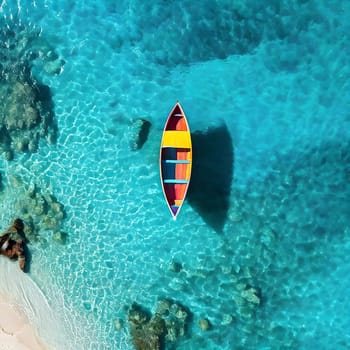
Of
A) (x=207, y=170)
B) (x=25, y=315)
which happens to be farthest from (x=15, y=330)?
(x=207, y=170)

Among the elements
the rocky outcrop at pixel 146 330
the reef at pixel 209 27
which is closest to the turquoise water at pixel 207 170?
the reef at pixel 209 27

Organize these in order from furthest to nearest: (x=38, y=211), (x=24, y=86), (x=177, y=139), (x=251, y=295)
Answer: (x=38, y=211)
(x=24, y=86)
(x=251, y=295)
(x=177, y=139)

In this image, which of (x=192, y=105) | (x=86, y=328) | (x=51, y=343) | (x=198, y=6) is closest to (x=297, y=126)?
(x=192, y=105)

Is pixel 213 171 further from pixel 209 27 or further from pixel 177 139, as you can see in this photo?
pixel 209 27

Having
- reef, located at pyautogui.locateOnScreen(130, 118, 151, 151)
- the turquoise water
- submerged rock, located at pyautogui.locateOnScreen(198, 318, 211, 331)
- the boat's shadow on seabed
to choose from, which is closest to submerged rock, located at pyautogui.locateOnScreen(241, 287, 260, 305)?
the turquoise water

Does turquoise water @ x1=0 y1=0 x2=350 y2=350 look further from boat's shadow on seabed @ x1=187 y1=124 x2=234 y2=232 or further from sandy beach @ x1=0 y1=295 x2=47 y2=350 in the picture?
sandy beach @ x1=0 y1=295 x2=47 y2=350

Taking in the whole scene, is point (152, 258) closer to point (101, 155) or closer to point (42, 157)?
point (101, 155)

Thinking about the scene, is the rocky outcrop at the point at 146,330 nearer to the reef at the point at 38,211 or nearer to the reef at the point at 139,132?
the reef at the point at 38,211
